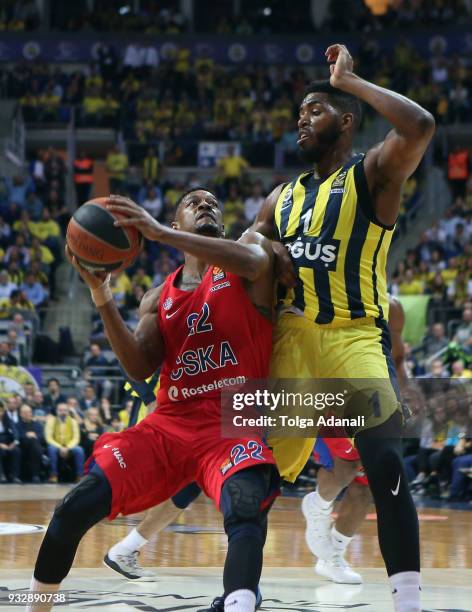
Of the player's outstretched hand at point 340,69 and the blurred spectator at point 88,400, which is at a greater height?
the player's outstretched hand at point 340,69

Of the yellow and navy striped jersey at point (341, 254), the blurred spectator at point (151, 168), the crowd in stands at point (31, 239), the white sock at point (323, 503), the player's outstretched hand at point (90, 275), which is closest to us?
the player's outstretched hand at point (90, 275)

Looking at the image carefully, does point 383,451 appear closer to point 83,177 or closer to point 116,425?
point 116,425

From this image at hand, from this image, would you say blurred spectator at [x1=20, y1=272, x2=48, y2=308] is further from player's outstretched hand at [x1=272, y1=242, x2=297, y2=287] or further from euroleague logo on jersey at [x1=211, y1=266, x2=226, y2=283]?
player's outstretched hand at [x1=272, y1=242, x2=297, y2=287]

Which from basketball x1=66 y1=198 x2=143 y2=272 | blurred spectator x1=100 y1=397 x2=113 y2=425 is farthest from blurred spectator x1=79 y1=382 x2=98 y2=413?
basketball x1=66 y1=198 x2=143 y2=272

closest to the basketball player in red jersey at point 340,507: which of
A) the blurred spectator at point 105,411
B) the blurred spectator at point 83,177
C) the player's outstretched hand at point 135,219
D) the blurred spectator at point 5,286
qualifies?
the player's outstretched hand at point 135,219

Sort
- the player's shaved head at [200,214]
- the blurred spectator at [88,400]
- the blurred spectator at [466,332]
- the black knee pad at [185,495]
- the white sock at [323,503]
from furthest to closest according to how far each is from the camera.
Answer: the blurred spectator at [88,400] → the blurred spectator at [466,332] → the white sock at [323,503] → the black knee pad at [185,495] → the player's shaved head at [200,214]

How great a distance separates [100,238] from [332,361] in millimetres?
1130

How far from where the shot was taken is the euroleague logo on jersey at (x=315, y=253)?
480cm

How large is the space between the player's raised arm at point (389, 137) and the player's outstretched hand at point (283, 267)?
1.39ft

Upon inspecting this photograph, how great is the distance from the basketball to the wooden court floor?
66.0 inches

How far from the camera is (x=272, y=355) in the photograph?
494cm

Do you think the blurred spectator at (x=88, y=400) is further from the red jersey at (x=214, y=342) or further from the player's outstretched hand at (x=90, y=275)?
the player's outstretched hand at (x=90, y=275)

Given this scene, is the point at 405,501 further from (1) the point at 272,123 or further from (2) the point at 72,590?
(1) the point at 272,123

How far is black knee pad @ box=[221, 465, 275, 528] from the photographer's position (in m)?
4.20
